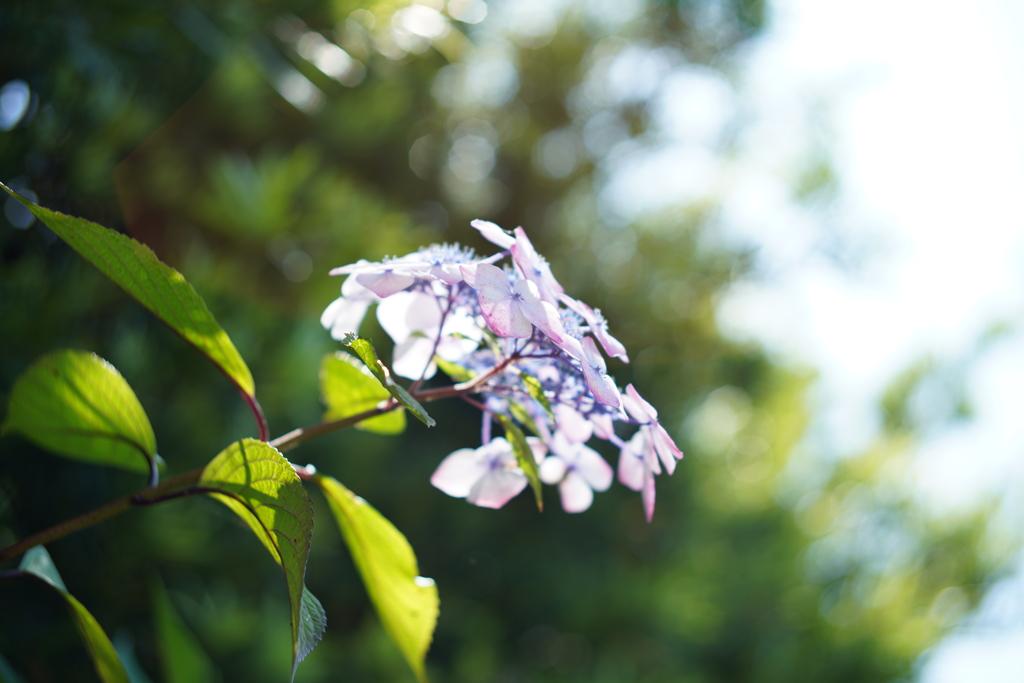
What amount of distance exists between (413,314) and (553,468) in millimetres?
100

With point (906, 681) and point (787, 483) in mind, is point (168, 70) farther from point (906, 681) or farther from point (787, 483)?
point (906, 681)

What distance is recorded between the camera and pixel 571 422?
240mm

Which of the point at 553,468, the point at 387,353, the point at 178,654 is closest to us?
the point at 553,468

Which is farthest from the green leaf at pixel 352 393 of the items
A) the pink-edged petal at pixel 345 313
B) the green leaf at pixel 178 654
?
the green leaf at pixel 178 654

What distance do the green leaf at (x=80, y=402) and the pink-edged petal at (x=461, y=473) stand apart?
124mm

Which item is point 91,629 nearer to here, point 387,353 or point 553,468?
point 553,468

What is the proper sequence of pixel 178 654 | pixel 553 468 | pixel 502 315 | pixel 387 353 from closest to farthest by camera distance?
pixel 502 315
pixel 553 468
pixel 178 654
pixel 387 353

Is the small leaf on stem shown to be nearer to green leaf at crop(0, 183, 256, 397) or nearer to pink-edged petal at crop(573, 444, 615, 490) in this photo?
green leaf at crop(0, 183, 256, 397)

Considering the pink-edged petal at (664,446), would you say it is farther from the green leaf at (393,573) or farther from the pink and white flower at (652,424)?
the green leaf at (393,573)

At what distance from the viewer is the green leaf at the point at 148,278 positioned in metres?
0.20

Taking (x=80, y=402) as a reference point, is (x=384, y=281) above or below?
above

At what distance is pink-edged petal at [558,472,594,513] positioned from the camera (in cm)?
28

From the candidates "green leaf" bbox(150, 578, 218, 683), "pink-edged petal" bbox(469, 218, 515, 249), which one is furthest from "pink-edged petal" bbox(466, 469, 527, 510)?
"green leaf" bbox(150, 578, 218, 683)

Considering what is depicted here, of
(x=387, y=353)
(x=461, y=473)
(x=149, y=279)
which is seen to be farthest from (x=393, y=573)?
(x=387, y=353)
